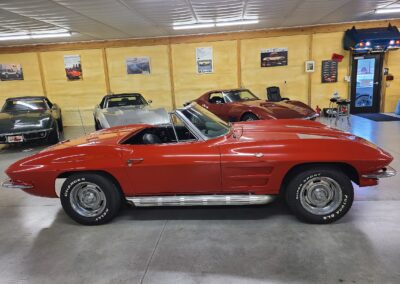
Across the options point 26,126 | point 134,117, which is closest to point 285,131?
point 134,117

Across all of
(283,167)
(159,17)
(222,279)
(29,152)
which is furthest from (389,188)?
(29,152)

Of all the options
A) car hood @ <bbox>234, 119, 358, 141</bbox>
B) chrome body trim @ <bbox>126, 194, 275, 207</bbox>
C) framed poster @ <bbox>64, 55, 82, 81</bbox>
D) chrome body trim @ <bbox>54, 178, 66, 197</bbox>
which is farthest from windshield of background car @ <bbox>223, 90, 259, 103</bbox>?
framed poster @ <bbox>64, 55, 82, 81</bbox>

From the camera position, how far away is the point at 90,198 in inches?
132

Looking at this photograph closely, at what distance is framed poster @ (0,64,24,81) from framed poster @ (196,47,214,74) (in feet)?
24.2

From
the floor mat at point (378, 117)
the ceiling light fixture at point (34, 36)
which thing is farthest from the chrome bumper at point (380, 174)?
the ceiling light fixture at point (34, 36)

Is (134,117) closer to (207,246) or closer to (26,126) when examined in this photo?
(26,126)

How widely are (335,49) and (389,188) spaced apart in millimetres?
8475

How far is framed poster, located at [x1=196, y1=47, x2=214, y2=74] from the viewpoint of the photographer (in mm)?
11734

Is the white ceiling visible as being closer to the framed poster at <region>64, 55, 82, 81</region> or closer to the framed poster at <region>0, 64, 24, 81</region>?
the framed poster at <region>64, 55, 82, 81</region>

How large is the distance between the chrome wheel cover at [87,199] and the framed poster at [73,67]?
Result: 10233 millimetres

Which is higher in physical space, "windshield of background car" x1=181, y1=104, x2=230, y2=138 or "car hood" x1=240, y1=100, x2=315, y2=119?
"windshield of background car" x1=181, y1=104, x2=230, y2=138

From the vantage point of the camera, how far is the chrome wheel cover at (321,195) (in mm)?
3088

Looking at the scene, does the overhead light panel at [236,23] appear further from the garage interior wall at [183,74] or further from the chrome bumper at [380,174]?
the chrome bumper at [380,174]

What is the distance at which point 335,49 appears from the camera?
11070mm
